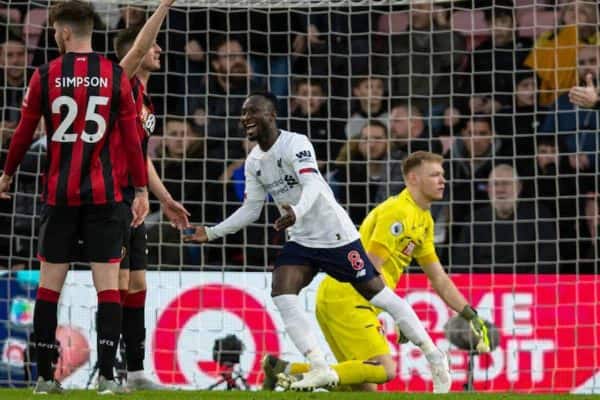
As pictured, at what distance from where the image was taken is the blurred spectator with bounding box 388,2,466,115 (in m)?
12.3

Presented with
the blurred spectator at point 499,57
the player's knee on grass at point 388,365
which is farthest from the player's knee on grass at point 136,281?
the blurred spectator at point 499,57

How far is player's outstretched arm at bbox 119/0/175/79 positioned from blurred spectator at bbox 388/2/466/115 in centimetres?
542

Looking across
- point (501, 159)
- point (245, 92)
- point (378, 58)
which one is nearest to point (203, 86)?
point (245, 92)

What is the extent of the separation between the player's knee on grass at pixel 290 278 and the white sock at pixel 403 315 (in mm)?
406

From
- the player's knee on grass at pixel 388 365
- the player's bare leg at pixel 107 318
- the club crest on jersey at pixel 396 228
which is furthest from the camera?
the club crest on jersey at pixel 396 228

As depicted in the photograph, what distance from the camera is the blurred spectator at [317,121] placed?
11.9m

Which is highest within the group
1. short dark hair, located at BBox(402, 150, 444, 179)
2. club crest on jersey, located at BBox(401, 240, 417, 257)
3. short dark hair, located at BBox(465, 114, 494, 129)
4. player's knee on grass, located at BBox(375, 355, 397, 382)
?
short dark hair, located at BBox(465, 114, 494, 129)

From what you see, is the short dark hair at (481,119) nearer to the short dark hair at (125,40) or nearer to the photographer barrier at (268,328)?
the photographer barrier at (268,328)

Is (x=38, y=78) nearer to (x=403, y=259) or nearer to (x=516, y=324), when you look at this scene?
(x=403, y=259)

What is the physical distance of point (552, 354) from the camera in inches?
419

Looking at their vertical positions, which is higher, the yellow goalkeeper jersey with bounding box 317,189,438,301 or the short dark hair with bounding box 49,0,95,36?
the short dark hair with bounding box 49,0,95,36

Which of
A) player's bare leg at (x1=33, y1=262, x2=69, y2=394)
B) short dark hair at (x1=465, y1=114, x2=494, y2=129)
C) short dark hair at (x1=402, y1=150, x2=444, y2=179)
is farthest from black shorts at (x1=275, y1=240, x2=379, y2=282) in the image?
short dark hair at (x1=465, y1=114, x2=494, y2=129)

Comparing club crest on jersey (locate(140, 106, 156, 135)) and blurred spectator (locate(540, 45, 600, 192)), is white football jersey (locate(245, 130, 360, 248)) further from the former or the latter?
blurred spectator (locate(540, 45, 600, 192))

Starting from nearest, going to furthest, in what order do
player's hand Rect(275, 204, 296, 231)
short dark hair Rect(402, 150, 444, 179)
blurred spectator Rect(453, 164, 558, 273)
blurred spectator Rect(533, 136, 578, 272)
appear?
player's hand Rect(275, 204, 296, 231) < short dark hair Rect(402, 150, 444, 179) < blurred spectator Rect(453, 164, 558, 273) < blurred spectator Rect(533, 136, 578, 272)
